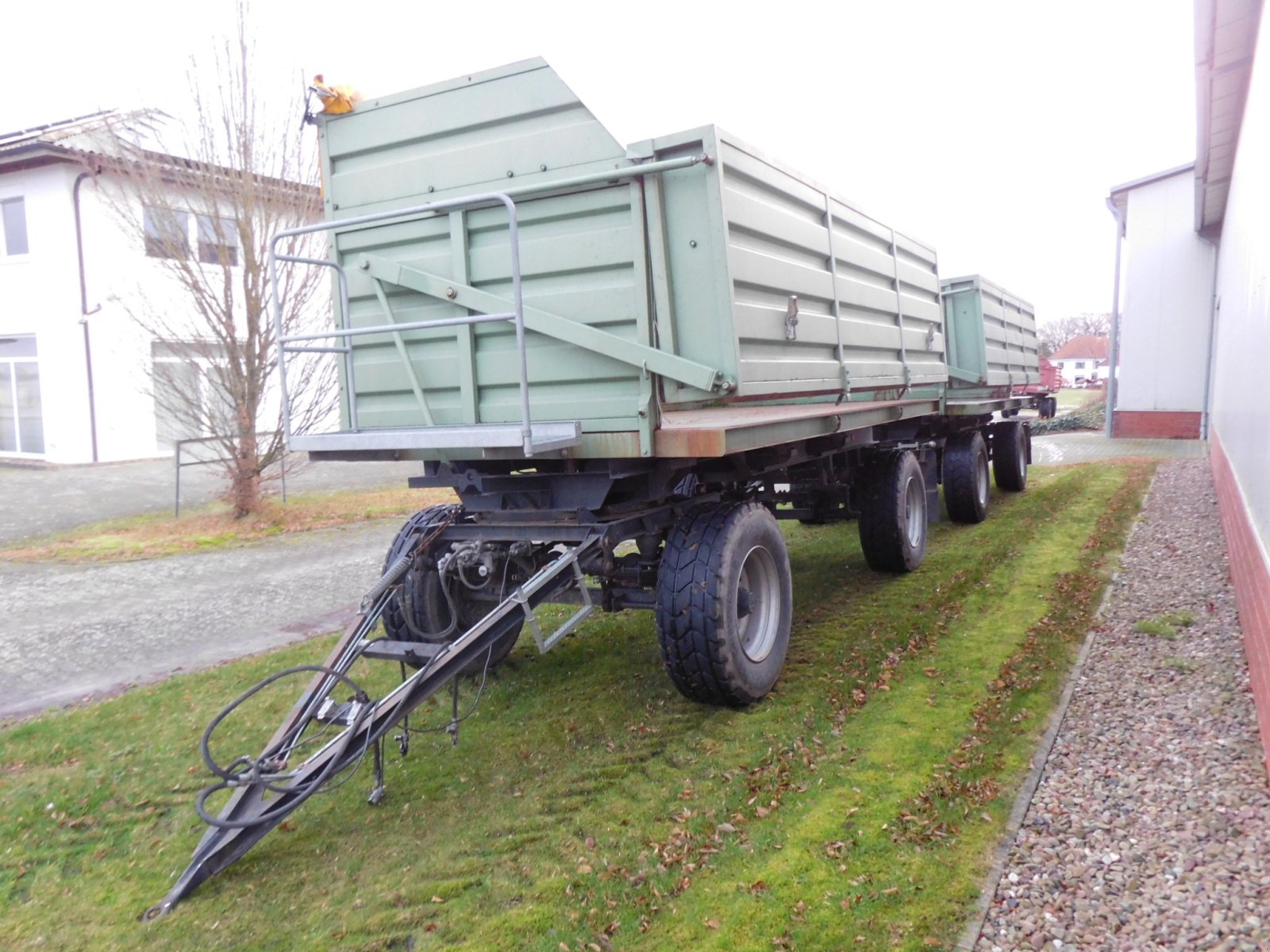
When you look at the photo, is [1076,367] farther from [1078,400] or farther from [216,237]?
[216,237]

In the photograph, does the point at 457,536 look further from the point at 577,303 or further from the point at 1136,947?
the point at 1136,947

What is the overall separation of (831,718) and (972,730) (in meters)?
0.62

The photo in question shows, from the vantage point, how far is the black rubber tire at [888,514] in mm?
6648

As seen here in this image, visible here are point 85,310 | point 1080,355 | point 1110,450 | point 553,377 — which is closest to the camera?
point 553,377

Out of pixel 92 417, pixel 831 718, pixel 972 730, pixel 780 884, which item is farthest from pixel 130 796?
pixel 92 417

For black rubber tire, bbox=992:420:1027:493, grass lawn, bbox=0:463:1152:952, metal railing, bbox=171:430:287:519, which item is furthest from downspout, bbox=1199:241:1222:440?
metal railing, bbox=171:430:287:519

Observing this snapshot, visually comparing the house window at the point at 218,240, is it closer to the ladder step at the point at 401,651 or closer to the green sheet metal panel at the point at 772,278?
the green sheet metal panel at the point at 772,278

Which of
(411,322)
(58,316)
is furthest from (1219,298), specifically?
(58,316)

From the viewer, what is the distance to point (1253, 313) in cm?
566

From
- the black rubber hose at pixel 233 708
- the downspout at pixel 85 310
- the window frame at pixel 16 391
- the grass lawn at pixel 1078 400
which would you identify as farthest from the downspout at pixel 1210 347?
the window frame at pixel 16 391

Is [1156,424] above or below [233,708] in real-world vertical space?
above

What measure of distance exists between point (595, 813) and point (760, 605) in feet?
5.06

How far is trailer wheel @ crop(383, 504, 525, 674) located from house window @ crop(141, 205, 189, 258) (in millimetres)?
6883

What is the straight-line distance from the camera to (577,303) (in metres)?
4.02
